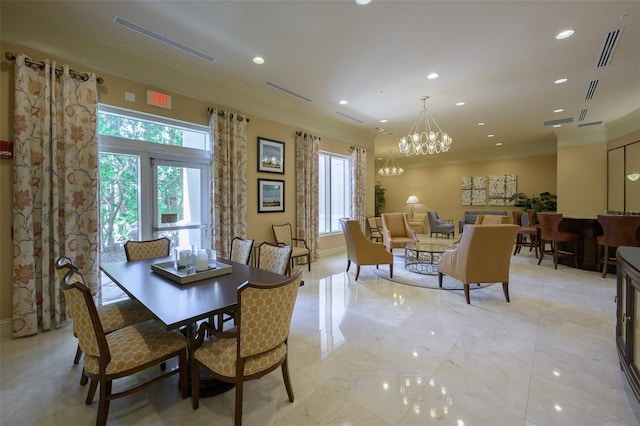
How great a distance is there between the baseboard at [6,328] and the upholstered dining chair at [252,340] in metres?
2.46

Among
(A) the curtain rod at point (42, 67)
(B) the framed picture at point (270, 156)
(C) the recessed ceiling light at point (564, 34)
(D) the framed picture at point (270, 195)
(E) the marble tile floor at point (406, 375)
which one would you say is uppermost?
Result: (C) the recessed ceiling light at point (564, 34)

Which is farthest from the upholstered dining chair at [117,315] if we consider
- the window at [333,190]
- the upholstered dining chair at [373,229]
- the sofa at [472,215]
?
the sofa at [472,215]

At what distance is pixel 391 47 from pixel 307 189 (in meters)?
3.11

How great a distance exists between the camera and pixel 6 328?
2.74m

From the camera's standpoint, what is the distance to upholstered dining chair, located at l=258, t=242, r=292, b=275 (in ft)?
8.59

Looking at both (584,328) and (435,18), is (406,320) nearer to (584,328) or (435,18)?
(584,328)

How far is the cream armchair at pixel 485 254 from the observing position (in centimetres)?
343

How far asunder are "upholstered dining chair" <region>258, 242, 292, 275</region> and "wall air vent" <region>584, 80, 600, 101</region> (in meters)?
5.53

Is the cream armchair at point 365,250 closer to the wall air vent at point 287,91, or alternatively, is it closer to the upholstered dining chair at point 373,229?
the wall air vent at point 287,91

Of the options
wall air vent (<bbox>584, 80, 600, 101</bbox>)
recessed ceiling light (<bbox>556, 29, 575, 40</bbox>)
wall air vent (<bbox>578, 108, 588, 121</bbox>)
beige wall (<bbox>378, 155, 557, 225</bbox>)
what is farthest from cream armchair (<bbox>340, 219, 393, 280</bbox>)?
beige wall (<bbox>378, 155, 557, 225</bbox>)

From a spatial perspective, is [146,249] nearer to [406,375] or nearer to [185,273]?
[185,273]

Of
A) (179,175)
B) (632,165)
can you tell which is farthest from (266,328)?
(632,165)

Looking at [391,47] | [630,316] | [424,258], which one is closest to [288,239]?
[424,258]

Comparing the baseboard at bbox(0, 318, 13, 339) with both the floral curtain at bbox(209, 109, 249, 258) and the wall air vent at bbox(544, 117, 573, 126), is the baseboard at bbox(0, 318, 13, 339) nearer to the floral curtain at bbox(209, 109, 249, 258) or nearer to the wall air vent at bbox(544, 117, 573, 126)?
the floral curtain at bbox(209, 109, 249, 258)
